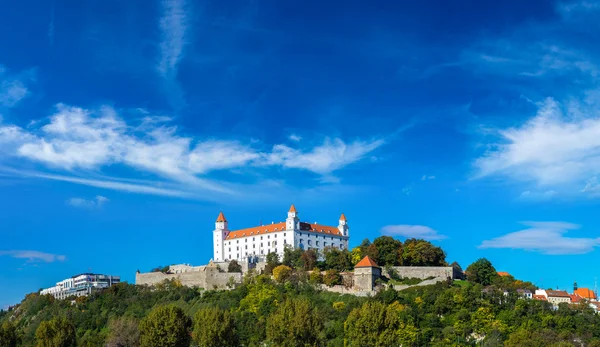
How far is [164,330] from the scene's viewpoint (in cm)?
6041

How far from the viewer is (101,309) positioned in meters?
96.1

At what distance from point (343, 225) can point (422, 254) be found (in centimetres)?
2986

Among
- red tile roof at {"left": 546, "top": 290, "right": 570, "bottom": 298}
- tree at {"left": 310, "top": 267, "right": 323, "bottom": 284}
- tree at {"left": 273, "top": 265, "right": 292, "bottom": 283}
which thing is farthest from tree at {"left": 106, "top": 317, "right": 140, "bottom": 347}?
red tile roof at {"left": 546, "top": 290, "right": 570, "bottom": 298}

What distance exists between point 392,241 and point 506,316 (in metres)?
22.5

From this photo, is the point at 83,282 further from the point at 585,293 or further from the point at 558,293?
the point at 585,293

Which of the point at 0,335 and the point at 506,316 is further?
the point at 506,316

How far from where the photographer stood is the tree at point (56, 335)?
6431 cm

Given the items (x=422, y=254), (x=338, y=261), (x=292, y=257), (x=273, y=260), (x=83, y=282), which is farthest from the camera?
(x=83, y=282)

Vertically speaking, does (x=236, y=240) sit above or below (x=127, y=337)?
above

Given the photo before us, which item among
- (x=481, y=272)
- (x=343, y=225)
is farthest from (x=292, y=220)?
(x=481, y=272)

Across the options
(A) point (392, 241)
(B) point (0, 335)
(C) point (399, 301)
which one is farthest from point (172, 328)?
(A) point (392, 241)

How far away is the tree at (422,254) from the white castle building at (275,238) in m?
21.0

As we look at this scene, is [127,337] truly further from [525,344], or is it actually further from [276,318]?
[525,344]

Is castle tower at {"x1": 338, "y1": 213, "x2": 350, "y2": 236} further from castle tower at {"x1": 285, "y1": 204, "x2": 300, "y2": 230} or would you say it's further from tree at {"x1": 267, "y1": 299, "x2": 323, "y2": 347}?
tree at {"x1": 267, "y1": 299, "x2": 323, "y2": 347}
